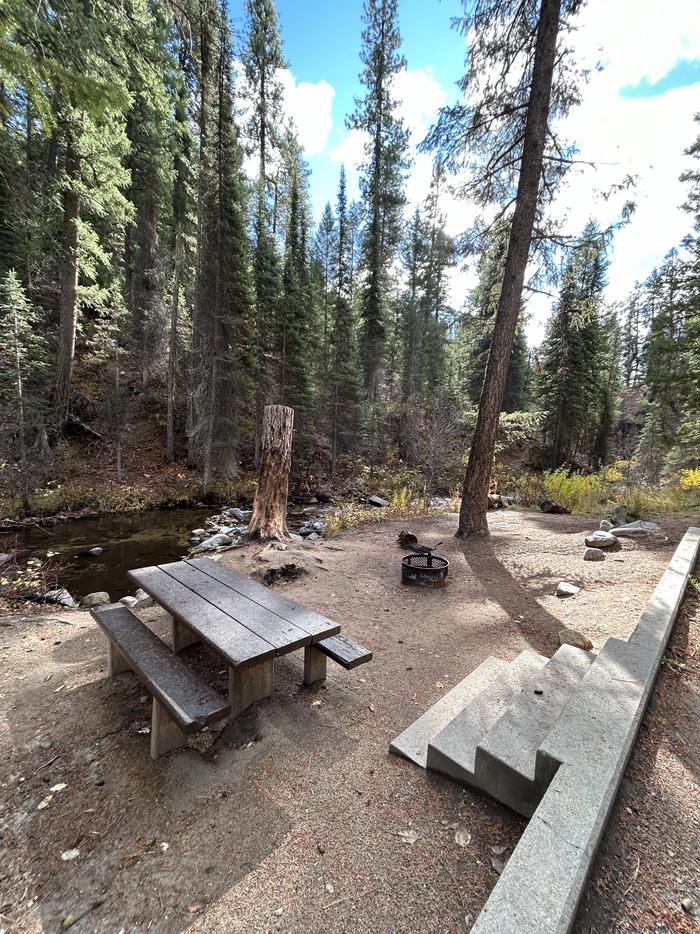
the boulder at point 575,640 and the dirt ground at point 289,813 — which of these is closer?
the dirt ground at point 289,813

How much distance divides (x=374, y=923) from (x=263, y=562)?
4534 millimetres

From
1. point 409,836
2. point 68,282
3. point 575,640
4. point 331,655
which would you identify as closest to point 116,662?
point 331,655

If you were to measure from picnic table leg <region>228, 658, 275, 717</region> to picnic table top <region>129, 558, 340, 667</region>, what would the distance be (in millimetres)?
243

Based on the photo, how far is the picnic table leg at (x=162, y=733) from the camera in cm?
217

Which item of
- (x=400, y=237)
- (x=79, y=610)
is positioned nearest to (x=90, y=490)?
(x=79, y=610)

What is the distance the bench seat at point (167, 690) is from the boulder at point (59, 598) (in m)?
3.13

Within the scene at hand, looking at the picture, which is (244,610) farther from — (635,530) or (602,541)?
(635,530)

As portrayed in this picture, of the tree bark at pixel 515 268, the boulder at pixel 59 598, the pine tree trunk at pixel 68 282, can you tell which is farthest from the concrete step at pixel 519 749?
the pine tree trunk at pixel 68 282

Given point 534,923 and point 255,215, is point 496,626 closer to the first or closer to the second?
point 534,923

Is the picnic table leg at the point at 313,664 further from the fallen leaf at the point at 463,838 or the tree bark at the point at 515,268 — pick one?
the tree bark at the point at 515,268

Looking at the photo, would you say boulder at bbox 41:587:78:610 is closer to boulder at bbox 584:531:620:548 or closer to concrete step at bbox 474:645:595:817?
concrete step at bbox 474:645:595:817

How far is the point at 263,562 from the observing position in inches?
225

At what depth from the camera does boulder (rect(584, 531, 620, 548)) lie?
18.9 ft

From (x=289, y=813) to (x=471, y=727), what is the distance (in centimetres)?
103
